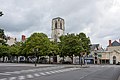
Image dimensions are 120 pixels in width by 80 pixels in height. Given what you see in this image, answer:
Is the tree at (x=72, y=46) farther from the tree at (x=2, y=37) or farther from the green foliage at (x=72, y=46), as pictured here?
the tree at (x=2, y=37)

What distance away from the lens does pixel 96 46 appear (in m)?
107

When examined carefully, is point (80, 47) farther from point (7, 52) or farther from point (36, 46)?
point (7, 52)

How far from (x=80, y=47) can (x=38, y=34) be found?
15211 mm

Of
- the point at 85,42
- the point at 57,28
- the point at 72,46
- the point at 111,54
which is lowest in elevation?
the point at 111,54

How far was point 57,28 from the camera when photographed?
109 metres

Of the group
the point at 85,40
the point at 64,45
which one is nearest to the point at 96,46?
the point at 85,40

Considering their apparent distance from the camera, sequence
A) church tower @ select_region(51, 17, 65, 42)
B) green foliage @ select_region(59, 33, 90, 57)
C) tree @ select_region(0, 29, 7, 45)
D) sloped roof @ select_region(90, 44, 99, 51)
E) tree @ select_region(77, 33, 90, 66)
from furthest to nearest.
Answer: church tower @ select_region(51, 17, 65, 42), sloped roof @ select_region(90, 44, 99, 51), tree @ select_region(77, 33, 90, 66), green foliage @ select_region(59, 33, 90, 57), tree @ select_region(0, 29, 7, 45)

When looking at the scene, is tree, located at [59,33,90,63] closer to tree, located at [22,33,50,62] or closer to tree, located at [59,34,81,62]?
tree, located at [59,34,81,62]

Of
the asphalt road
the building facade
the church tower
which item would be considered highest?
the church tower

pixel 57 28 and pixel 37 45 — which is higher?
pixel 57 28

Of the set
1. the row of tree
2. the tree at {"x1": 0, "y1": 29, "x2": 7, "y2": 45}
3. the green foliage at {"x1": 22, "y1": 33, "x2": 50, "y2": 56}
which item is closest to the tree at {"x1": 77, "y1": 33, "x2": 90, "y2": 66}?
the row of tree

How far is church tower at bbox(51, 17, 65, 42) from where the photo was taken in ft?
357

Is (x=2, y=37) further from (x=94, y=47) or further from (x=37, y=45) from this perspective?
(x=94, y=47)

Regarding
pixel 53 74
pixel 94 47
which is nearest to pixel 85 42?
pixel 94 47
